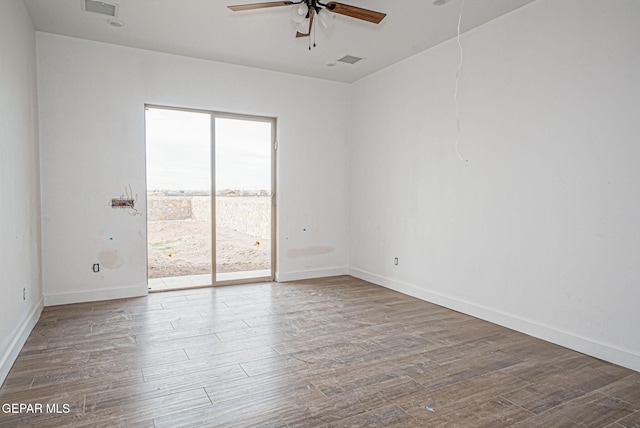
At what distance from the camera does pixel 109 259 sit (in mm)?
4562

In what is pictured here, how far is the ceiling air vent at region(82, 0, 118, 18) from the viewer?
3502 millimetres

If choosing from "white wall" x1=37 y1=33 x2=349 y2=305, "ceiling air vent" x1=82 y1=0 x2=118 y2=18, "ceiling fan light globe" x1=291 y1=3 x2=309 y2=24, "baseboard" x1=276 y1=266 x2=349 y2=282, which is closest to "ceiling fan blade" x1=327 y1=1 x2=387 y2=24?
"ceiling fan light globe" x1=291 y1=3 x2=309 y2=24

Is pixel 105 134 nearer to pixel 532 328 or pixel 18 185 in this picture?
pixel 18 185

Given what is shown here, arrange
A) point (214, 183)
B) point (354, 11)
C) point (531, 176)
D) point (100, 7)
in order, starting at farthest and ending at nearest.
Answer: point (214, 183)
point (100, 7)
point (531, 176)
point (354, 11)

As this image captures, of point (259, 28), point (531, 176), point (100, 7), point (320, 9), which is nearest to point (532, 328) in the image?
point (531, 176)

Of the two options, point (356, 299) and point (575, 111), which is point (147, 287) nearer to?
point (356, 299)

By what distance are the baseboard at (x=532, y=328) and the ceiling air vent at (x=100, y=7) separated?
432cm

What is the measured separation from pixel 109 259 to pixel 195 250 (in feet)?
7.37

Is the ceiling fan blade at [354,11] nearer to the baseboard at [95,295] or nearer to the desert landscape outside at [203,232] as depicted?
the desert landscape outside at [203,232]

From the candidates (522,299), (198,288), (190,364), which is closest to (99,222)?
(198,288)

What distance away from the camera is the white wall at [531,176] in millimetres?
2859

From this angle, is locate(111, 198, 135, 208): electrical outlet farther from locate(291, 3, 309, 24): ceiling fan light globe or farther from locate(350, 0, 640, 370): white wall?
locate(350, 0, 640, 370): white wall

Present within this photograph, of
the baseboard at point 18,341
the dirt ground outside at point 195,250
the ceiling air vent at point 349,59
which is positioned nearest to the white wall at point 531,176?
the ceiling air vent at point 349,59

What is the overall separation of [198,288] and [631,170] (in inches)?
184
